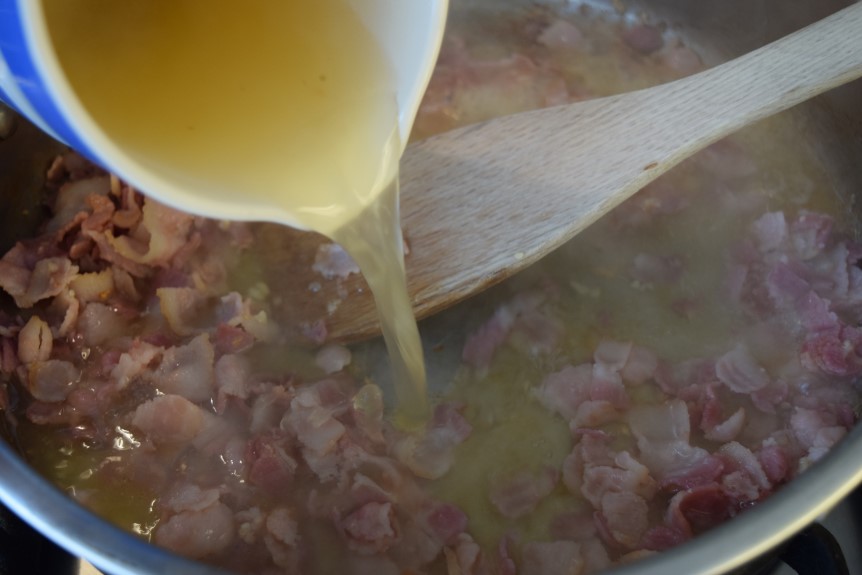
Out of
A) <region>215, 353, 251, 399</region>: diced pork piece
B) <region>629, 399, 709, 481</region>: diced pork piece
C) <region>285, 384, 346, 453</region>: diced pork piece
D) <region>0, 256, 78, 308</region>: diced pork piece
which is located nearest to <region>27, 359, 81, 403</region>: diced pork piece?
<region>0, 256, 78, 308</region>: diced pork piece

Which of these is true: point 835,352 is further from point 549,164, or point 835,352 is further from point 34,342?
point 34,342

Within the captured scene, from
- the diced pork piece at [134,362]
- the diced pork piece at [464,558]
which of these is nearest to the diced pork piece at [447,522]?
the diced pork piece at [464,558]

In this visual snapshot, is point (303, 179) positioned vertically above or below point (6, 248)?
above

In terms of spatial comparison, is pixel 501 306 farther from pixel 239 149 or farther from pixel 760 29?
pixel 760 29

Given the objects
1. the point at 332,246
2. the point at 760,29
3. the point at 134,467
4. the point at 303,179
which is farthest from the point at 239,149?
the point at 760,29

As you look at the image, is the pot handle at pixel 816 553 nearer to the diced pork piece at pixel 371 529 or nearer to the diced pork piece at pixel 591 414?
the diced pork piece at pixel 591 414

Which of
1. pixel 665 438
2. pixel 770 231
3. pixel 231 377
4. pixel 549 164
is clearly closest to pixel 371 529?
pixel 231 377
